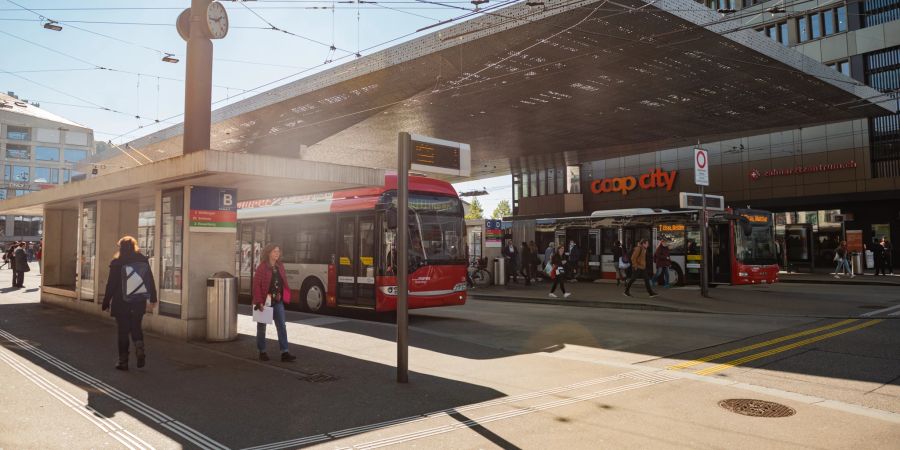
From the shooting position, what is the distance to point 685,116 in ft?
96.7

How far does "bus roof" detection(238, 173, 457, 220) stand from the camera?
1266 cm

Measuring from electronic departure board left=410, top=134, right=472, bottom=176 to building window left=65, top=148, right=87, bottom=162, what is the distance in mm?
87873

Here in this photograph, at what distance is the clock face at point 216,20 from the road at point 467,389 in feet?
19.8

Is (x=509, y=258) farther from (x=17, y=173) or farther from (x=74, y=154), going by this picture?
(x=74, y=154)

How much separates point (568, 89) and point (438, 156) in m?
19.1

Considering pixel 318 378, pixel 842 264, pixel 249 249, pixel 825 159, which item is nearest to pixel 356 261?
pixel 249 249

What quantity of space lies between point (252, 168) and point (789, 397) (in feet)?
24.3

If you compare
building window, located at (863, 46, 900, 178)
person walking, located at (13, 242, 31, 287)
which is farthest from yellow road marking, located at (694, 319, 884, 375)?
building window, located at (863, 46, 900, 178)

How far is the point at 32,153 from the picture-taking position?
247ft

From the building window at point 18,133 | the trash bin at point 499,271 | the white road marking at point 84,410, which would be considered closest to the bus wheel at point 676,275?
the trash bin at point 499,271

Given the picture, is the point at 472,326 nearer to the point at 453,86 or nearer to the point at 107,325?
the point at 107,325

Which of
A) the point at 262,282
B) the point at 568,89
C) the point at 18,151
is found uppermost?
the point at 18,151

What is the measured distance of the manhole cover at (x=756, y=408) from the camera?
215 inches

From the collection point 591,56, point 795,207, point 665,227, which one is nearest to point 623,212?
point 665,227
